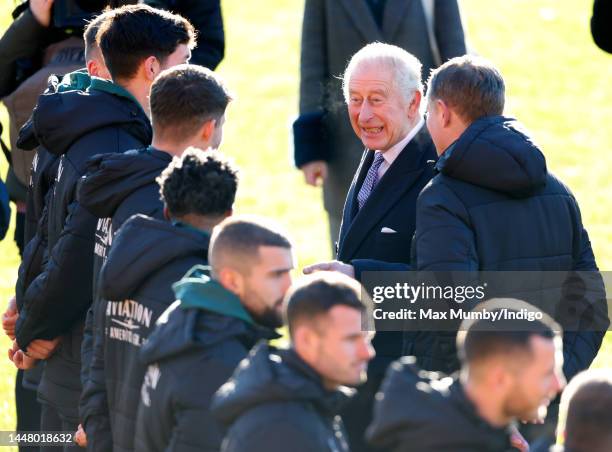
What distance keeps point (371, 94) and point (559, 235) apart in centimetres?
105

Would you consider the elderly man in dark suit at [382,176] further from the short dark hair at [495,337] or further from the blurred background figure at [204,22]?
the blurred background figure at [204,22]

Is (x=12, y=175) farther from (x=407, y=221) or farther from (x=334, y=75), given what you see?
(x=407, y=221)

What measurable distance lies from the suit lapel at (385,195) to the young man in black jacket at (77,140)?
35.5 inches

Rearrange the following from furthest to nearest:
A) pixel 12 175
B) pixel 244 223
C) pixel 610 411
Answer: pixel 12 175
pixel 244 223
pixel 610 411

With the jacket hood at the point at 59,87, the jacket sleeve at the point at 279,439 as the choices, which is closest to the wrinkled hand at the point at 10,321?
the jacket hood at the point at 59,87

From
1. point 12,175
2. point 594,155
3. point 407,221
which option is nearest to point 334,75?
point 12,175

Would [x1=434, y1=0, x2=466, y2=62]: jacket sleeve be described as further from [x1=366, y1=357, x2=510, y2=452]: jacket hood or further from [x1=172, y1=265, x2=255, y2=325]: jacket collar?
[x1=366, y1=357, x2=510, y2=452]: jacket hood

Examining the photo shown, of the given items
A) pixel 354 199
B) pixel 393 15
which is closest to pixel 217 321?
pixel 354 199

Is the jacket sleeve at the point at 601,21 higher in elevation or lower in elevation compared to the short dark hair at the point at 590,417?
higher

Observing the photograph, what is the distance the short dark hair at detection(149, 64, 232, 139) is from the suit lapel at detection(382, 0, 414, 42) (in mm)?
2866

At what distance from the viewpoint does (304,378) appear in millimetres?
3873

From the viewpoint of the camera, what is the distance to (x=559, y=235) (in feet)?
17.5

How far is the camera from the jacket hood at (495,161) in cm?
513

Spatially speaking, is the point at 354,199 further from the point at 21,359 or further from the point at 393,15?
the point at 393,15
